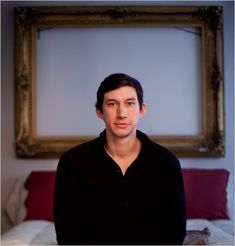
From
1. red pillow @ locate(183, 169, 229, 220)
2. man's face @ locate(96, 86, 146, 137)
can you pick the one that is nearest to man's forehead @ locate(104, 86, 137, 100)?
man's face @ locate(96, 86, 146, 137)

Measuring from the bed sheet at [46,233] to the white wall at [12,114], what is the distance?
0.45 metres

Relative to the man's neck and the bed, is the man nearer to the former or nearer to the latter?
the man's neck

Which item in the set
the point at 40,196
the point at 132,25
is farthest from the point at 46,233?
the point at 132,25

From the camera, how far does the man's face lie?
42.6 inches

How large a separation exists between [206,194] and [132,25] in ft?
3.91

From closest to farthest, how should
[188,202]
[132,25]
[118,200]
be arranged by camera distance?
[118,200]
[188,202]
[132,25]

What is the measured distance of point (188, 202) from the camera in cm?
218

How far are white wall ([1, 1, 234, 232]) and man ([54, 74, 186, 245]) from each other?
141 cm

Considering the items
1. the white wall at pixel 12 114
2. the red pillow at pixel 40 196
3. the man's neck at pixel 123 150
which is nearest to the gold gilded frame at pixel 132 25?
the white wall at pixel 12 114

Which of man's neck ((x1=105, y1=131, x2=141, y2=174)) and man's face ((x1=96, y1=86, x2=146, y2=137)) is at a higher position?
man's face ((x1=96, y1=86, x2=146, y2=137))

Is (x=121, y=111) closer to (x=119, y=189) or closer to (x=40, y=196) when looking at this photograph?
(x=119, y=189)

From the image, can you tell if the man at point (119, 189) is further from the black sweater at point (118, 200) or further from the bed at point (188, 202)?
the bed at point (188, 202)

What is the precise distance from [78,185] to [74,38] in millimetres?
1601

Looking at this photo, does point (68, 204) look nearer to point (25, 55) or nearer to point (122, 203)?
point (122, 203)
